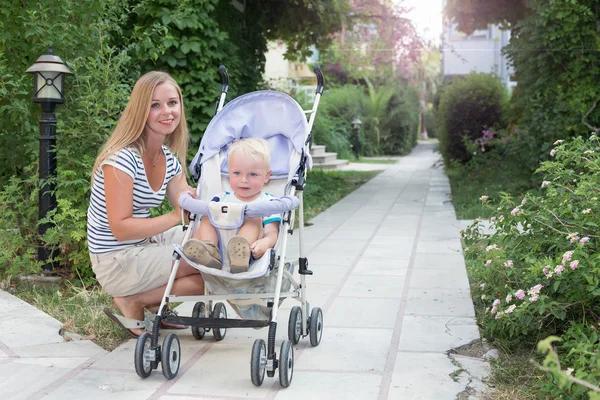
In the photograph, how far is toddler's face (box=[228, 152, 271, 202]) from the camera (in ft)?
11.6

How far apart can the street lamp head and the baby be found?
6.51 ft

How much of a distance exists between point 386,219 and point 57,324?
17.5 ft

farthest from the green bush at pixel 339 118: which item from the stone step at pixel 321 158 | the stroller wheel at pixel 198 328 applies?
the stroller wheel at pixel 198 328

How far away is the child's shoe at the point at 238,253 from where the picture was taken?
3.31 meters

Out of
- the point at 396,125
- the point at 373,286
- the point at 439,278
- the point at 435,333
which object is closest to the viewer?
the point at 435,333

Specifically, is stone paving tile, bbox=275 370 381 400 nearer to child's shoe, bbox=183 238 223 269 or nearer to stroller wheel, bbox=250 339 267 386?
stroller wheel, bbox=250 339 267 386

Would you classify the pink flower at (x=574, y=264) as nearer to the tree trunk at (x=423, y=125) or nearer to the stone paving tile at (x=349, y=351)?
the stone paving tile at (x=349, y=351)

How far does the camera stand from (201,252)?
3338 millimetres

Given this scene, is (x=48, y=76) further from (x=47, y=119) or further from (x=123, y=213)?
(x=123, y=213)

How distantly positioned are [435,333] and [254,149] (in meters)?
1.50

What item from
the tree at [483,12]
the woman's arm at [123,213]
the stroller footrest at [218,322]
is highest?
the tree at [483,12]

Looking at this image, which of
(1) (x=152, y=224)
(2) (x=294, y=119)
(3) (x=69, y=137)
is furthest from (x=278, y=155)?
(3) (x=69, y=137)

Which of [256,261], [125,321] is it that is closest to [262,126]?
[256,261]

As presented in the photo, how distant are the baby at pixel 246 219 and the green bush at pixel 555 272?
3.88ft
